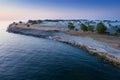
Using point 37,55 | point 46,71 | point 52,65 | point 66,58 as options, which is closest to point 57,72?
point 46,71

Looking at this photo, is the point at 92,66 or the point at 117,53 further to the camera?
the point at 117,53

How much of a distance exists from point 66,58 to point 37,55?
11.8m

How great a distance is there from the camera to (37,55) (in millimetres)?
75312

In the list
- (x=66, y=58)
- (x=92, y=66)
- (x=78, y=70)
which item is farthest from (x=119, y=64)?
(x=66, y=58)

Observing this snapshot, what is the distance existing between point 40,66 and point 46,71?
18.3 ft

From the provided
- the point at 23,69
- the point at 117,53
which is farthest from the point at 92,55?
the point at 23,69

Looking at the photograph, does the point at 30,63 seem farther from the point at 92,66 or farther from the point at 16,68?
the point at 92,66

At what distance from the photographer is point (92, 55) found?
75.6 m

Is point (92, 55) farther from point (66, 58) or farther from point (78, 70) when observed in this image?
point (78, 70)

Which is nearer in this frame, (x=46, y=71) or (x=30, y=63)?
(x=46, y=71)

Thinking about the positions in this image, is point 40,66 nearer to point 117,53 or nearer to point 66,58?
point 66,58

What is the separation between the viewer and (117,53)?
70812 mm

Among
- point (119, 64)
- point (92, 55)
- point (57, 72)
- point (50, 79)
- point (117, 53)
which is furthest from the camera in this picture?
point (92, 55)

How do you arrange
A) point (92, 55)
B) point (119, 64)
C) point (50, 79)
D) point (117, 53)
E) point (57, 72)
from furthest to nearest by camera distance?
point (92, 55), point (117, 53), point (119, 64), point (57, 72), point (50, 79)
